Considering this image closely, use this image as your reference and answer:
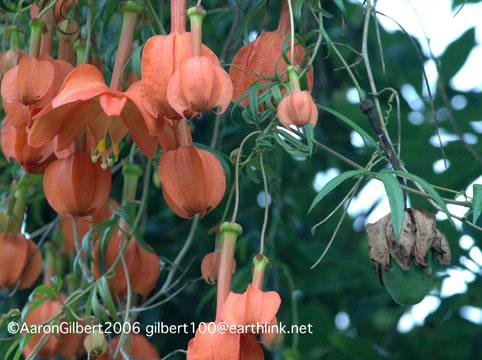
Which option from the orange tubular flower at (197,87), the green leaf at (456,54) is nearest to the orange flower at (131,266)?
the orange tubular flower at (197,87)

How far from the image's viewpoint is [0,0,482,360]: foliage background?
1.92 m

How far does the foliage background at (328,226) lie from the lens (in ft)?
6.31

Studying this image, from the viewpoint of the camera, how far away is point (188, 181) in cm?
121

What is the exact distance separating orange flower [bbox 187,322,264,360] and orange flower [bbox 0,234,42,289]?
43 cm

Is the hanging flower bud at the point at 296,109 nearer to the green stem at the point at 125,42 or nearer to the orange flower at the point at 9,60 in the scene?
the green stem at the point at 125,42

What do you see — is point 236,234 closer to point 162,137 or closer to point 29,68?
point 162,137

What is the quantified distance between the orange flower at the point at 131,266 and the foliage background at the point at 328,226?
34cm

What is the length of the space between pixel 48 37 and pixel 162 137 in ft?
0.93

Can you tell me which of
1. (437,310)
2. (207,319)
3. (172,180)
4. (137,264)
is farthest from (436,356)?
(172,180)

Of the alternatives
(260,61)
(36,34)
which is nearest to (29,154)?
(36,34)

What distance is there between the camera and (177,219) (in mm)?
2184

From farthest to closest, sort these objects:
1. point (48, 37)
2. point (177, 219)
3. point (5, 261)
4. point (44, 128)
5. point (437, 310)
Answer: point (177, 219)
point (437, 310)
point (5, 261)
point (48, 37)
point (44, 128)

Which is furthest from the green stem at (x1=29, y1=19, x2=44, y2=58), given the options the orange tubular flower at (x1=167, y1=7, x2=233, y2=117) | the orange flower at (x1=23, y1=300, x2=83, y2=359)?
the orange flower at (x1=23, y1=300, x2=83, y2=359)

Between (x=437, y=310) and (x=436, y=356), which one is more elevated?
(x=437, y=310)
